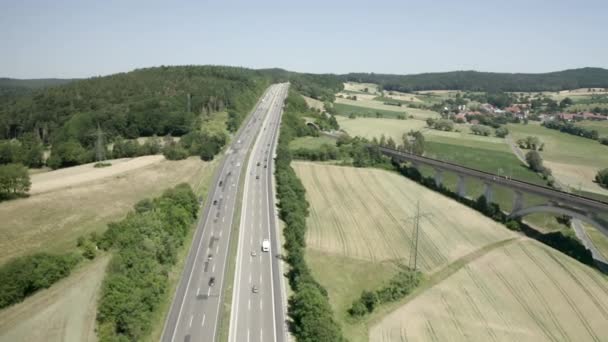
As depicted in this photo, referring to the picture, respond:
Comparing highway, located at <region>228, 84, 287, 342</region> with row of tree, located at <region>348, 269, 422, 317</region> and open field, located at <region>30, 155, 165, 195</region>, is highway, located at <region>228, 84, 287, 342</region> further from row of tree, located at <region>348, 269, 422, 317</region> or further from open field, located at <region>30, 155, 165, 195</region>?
open field, located at <region>30, 155, 165, 195</region>

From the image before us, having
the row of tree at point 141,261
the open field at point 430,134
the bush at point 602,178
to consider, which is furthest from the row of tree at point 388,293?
the open field at point 430,134

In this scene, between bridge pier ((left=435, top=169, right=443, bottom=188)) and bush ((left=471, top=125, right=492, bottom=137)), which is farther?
bush ((left=471, top=125, right=492, bottom=137))

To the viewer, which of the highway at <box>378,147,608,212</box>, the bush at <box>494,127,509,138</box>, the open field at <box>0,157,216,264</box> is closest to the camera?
the open field at <box>0,157,216,264</box>

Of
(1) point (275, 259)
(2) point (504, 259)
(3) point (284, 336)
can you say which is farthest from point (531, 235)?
(3) point (284, 336)

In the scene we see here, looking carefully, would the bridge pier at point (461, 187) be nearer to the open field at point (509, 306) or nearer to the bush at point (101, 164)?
the open field at point (509, 306)

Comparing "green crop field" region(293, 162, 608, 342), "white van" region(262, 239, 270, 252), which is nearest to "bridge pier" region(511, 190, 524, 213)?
"green crop field" region(293, 162, 608, 342)

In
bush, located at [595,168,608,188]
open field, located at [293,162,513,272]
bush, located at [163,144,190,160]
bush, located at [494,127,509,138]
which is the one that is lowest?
open field, located at [293,162,513,272]
